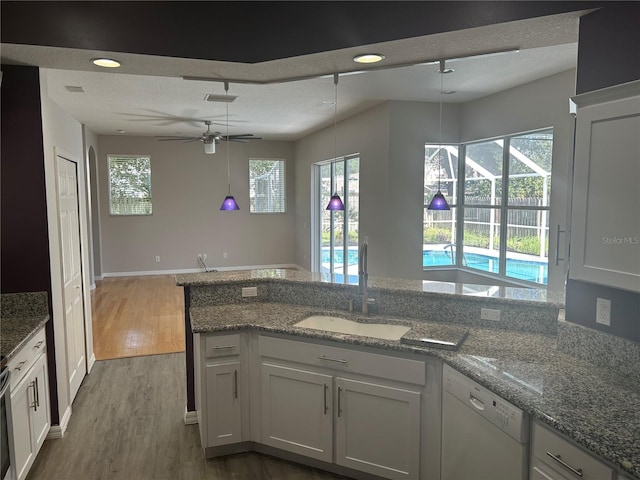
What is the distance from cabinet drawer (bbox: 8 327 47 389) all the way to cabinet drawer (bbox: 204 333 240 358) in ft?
3.23

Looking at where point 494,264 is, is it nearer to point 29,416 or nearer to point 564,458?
point 564,458

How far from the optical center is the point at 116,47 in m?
2.53

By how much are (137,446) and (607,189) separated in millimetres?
3112

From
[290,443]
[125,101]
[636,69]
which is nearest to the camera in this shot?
[636,69]

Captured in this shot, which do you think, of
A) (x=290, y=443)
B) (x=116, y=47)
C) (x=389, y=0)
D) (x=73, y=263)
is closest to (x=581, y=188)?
(x=389, y=0)

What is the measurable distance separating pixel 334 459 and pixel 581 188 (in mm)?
1923

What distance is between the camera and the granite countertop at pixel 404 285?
2646mm

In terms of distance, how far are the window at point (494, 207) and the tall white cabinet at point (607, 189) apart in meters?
3.08

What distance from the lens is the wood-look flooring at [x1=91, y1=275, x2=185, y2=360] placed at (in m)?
5.02

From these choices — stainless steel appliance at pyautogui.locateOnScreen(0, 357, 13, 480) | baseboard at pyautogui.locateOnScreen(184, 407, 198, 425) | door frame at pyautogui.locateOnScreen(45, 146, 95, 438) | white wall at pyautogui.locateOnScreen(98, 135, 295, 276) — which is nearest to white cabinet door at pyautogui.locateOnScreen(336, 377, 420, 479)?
baseboard at pyautogui.locateOnScreen(184, 407, 198, 425)

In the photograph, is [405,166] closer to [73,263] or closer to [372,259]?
[372,259]

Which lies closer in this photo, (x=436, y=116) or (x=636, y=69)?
(x=636, y=69)

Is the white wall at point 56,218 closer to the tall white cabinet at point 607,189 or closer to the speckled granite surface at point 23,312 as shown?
the speckled granite surface at point 23,312

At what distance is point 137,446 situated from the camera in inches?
120
